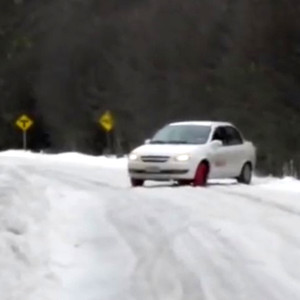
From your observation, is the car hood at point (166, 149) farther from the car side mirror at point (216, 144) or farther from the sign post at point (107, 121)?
the sign post at point (107, 121)

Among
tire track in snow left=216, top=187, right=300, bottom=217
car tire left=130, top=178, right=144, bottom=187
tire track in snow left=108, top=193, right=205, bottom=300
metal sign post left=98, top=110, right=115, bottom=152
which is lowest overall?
metal sign post left=98, top=110, right=115, bottom=152

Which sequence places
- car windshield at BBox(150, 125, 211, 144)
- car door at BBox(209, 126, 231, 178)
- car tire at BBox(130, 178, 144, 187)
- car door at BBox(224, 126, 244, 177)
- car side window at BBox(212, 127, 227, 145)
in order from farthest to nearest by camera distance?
1. car door at BBox(224, 126, 244, 177)
2. car side window at BBox(212, 127, 227, 145)
3. car windshield at BBox(150, 125, 211, 144)
4. car door at BBox(209, 126, 231, 178)
5. car tire at BBox(130, 178, 144, 187)

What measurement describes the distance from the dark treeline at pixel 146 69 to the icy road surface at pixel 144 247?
A: 68.6 feet

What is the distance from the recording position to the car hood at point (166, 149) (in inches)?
1059

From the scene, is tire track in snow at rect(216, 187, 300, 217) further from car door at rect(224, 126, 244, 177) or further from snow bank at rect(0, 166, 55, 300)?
snow bank at rect(0, 166, 55, 300)

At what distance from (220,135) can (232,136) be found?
2.40 feet

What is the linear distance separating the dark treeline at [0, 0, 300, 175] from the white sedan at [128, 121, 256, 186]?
999 cm

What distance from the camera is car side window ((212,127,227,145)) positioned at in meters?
28.9

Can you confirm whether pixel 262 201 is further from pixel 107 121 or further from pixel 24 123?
pixel 24 123

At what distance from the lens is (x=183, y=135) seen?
28.4m

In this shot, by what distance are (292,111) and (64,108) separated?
2399 cm

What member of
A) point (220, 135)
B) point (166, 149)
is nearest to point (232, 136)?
point (220, 135)

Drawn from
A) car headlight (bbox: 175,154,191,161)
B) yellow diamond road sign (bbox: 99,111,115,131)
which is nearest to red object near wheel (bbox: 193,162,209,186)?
car headlight (bbox: 175,154,191,161)

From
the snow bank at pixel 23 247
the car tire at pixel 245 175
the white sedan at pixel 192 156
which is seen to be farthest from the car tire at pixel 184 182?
the snow bank at pixel 23 247
